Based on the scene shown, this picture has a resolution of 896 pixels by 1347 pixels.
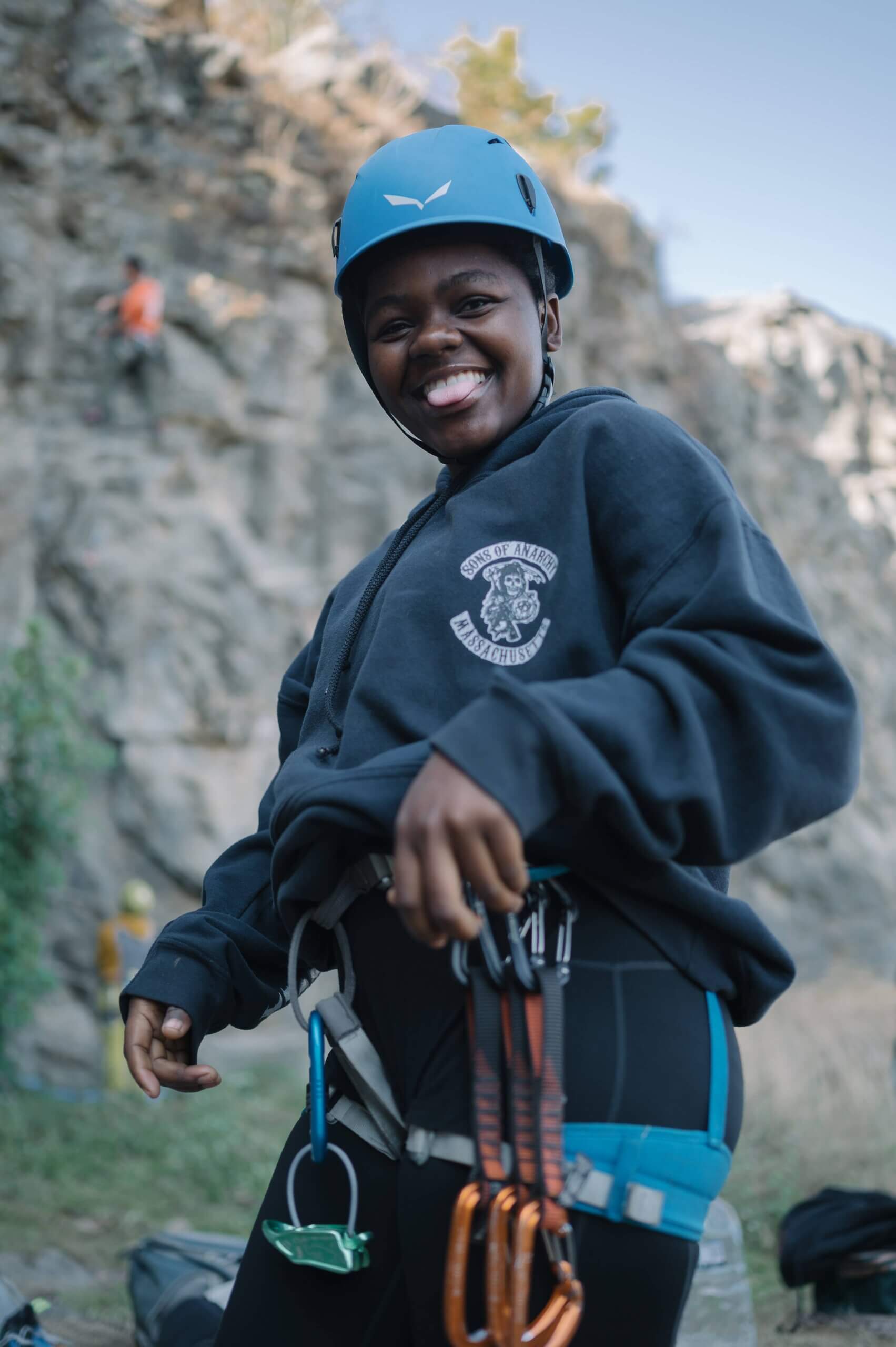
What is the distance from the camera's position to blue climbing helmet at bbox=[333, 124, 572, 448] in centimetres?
156

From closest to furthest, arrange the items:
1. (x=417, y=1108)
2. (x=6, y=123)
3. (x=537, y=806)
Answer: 1. (x=537, y=806)
2. (x=417, y=1108)
3. (x=6, y=123)

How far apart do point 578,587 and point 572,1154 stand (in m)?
0.64

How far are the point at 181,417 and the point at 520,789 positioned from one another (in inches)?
352

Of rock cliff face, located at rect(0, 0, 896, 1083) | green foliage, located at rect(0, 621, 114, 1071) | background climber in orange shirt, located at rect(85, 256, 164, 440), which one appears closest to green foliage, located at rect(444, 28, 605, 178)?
rock cliff face, located at rect(0, 0, 896, 1083)

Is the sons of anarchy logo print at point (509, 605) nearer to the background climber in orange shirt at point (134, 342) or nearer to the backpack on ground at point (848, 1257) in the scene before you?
the backpack on ground at point (848, 1257)

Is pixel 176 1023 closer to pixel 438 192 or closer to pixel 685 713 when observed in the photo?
pixel 685 713

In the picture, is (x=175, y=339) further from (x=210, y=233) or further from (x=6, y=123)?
(x=6, y=123)

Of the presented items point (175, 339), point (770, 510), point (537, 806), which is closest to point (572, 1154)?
point (537, 806)

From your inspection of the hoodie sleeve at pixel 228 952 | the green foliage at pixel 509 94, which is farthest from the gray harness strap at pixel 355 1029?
the green foliage at pixel 509 94

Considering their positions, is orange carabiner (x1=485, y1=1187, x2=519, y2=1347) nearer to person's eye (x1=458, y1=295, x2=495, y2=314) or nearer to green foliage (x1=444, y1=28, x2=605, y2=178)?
person's eye (x1=458, y1=295, x2=495, y2=314)

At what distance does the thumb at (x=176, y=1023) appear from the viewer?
1596 millimetres

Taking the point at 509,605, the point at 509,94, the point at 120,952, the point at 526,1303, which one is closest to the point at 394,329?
the point at 509,605

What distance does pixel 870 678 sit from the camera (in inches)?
559

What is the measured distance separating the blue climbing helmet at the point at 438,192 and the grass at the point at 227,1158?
10.1 ft
